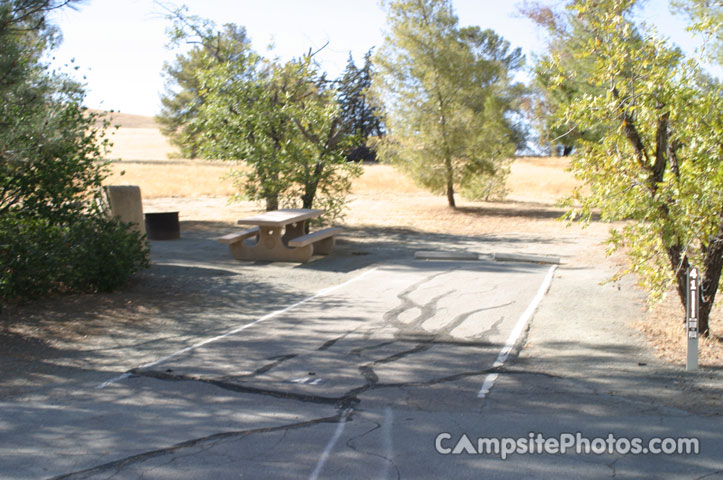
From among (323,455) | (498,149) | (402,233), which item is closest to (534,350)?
(323,455)

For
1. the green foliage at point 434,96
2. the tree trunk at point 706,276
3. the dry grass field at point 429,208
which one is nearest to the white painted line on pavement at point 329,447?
the dry grass field at point 429,208

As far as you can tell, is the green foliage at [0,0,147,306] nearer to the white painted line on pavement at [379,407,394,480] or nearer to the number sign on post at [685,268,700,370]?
the white painted line on pavement at [379,407,394,480]

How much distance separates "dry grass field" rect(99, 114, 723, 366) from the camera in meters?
7.83

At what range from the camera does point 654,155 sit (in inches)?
278

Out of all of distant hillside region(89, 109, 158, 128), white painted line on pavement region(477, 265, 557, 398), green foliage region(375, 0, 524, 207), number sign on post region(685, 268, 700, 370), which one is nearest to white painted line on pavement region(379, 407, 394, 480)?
white painted line on pavement region(477, 265, 557, 398)

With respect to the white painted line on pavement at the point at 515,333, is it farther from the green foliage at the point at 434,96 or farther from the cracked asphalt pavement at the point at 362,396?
the green foliage at the point at 434,96

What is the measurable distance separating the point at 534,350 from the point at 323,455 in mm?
3204

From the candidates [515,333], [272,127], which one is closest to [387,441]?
[515,333]

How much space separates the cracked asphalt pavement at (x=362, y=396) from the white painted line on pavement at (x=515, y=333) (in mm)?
36

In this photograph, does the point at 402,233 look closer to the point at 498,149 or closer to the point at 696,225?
the point at 498,149

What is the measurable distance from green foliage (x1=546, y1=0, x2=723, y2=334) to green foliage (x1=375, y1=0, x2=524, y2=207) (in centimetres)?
1615

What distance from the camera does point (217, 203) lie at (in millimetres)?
27719

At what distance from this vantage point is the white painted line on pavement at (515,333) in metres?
5.72

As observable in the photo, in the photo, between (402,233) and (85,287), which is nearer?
(85,287)
